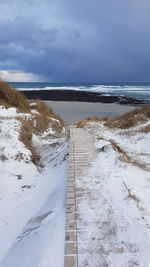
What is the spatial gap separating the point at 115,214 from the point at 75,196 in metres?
0.78

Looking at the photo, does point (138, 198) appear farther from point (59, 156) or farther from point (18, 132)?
point (18, 132)

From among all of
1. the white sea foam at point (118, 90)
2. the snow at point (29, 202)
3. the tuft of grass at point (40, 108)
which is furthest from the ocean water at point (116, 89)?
the snow at point (29, 202)

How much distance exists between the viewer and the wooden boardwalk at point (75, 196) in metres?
2.80

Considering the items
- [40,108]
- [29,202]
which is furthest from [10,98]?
[29,202]

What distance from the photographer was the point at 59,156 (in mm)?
7422

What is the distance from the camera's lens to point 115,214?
3.60m

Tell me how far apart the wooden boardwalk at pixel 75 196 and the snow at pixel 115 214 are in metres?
0.07

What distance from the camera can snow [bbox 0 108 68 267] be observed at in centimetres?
312

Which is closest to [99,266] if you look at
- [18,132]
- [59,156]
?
[59,156]

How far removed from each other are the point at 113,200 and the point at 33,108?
10159 millimetres

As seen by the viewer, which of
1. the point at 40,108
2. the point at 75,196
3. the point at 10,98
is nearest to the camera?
the point at 75,196

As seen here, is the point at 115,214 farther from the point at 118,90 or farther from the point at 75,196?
the point at 118,90

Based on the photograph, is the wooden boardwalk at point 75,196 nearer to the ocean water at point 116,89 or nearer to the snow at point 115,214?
the snow at point 115,214

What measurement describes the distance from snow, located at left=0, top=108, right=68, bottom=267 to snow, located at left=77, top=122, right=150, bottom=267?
1.29 feet
